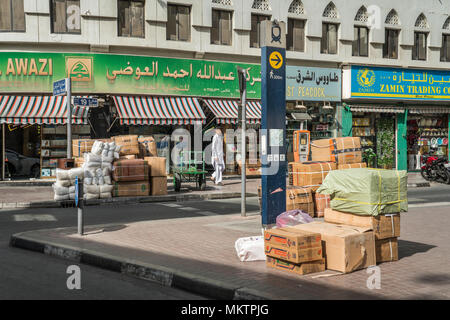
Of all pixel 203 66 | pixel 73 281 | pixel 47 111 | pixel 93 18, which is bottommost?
pixel 73 281

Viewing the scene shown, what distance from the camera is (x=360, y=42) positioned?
2677 cm

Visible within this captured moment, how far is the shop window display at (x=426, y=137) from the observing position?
92.1ft

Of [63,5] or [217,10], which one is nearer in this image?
[63,5]

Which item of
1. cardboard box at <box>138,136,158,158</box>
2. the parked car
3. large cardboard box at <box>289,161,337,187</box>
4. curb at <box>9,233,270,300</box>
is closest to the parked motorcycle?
large cardboard box at <box>289,161,337,187</box>

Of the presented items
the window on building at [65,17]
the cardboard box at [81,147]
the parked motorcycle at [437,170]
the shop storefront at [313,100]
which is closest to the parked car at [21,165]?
the window on building at [65,17]

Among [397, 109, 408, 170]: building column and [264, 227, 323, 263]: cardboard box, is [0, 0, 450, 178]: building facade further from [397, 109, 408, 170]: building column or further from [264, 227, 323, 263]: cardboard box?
[264, 227, 323, 263]: cardboard box

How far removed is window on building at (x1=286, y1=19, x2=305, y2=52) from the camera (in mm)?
24844

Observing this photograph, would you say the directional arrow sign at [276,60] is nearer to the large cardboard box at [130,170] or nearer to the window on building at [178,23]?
the large cardboard box at [130,170]

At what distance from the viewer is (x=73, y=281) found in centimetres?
629

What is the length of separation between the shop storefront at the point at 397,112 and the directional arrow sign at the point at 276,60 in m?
17.0

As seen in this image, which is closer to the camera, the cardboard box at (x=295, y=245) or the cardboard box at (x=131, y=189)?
the cardboard box at (x=295, y=245)
